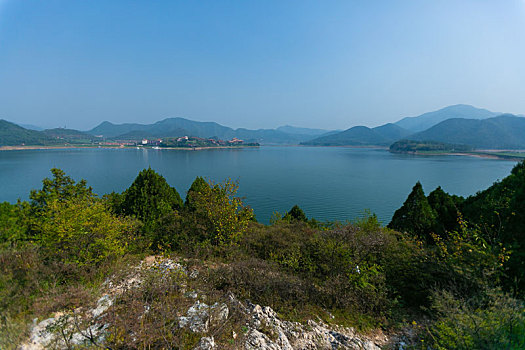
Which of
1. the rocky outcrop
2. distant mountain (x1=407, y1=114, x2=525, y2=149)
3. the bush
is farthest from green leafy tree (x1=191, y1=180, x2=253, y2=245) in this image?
distant mountain (x1=407, y1=114, x2=525, y2=149)

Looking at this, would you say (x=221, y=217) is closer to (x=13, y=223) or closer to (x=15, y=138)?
(x=13, y=223)

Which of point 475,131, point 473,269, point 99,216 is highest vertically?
point 475,131

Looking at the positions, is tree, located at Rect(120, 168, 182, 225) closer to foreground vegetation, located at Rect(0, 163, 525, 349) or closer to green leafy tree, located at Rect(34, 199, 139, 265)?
foreground vegetation, located at Rect(0, 163, 525, 349)

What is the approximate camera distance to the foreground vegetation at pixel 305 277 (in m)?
4.43

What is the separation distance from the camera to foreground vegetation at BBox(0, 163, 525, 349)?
4426mm

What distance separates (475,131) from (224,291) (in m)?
263

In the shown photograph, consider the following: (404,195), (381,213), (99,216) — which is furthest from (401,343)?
(404,195)

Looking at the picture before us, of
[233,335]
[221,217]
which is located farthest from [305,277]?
[221,217]

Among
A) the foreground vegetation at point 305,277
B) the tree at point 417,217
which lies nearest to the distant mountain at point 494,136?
the tree at point 417,217

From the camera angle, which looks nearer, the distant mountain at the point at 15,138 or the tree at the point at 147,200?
the tree at the point at 147,200

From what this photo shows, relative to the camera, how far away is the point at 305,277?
23.4 feet

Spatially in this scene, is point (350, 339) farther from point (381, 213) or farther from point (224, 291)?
point (381, 213)

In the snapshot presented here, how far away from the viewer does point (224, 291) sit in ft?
20.2

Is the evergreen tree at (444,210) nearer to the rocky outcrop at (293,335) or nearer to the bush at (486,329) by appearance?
the bush at (486,329)
